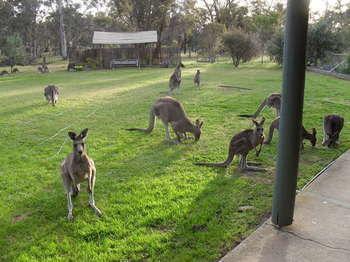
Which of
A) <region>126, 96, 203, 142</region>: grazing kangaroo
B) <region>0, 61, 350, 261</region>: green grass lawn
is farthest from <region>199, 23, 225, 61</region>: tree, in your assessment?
<region>126, 96, 203, 142</region>: grazing kangaroo

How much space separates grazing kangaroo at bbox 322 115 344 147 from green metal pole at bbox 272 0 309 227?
3.12 m

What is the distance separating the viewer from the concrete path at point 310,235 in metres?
3.38

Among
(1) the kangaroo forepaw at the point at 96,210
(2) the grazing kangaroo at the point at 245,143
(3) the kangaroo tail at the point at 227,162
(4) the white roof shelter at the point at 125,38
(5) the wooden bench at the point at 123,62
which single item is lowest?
(1) the kangaroo forepaw at the point at 96,210

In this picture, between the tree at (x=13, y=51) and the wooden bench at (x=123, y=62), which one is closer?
the wooden bench at (x=123, y=62)

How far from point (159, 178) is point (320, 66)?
2158 centimetres

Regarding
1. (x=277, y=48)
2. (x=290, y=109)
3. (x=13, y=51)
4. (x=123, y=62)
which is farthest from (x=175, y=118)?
(x=13, y=51)

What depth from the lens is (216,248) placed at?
3574mm

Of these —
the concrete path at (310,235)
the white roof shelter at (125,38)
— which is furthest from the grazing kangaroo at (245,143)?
the white roof shelter at (125,38)

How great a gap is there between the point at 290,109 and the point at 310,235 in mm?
1265

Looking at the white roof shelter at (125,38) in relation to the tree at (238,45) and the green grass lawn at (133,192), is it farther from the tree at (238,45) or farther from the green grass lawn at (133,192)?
the green grass lawn at (133,192)

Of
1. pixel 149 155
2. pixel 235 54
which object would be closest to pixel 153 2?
pixel 235 54

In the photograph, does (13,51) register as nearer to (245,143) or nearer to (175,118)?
(175,118)

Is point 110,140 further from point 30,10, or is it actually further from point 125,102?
point 30,10

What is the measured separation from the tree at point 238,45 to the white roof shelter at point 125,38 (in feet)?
21.2
